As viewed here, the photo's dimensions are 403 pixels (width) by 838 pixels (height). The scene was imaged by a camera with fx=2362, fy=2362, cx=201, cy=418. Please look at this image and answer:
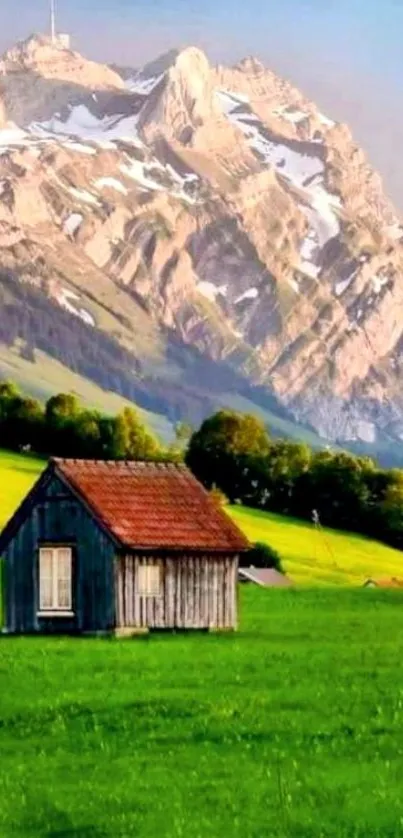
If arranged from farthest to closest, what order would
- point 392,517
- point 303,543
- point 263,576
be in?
point 392,517 < point 303,543 < point 263,576

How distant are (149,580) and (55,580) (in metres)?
2.64

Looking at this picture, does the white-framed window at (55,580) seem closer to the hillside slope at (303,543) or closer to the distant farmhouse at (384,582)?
the distant farmhouse at (384,582)

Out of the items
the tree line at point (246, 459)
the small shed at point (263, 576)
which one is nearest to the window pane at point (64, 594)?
the small shed at point (263, 576)

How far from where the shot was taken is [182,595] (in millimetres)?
67125

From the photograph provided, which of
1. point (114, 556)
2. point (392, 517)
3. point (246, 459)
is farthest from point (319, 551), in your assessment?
point (114, 556)

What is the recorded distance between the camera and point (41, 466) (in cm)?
16612

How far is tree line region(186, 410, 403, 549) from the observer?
17062cm

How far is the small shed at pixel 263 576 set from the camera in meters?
117

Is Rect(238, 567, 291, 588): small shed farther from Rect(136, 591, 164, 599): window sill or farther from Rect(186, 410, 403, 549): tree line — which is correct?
Rect(136, 591, 164, 599): window sill

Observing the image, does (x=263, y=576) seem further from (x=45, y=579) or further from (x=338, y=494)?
(x=45, y=579)

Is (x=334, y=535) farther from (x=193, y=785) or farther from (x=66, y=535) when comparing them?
(x=193, y=785)

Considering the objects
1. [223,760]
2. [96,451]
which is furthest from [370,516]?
[223,760]

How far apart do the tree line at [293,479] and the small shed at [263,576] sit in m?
43.4

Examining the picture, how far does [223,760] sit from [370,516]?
13956 centimetres
